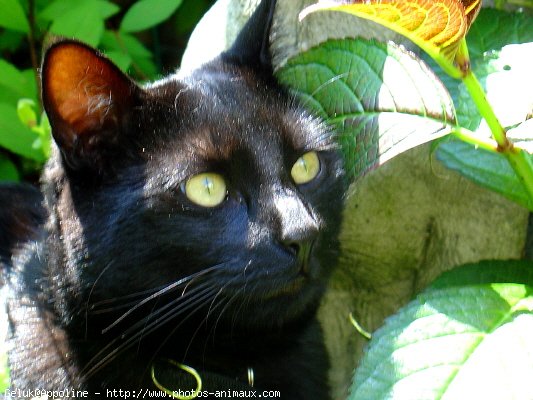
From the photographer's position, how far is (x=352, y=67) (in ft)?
3.88

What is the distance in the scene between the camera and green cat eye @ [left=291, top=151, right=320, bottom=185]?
125 centimetres

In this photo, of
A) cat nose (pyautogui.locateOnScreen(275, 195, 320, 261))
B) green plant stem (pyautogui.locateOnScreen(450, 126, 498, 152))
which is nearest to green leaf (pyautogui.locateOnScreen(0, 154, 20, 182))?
cat nose (pyautogui.locateOnScreen(275, 195, 320, 261))

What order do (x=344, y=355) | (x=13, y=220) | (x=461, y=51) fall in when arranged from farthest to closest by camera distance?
(x=344, y=355) < (x=13, y=220) < (x=461, y=51)

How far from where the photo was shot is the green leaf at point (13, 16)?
1998mm

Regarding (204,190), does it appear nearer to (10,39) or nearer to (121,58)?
(121,58)

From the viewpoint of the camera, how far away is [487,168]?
3.80 ft

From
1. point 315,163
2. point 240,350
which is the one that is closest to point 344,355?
point 240,350

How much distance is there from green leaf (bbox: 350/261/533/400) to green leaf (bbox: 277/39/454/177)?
24 centimetres

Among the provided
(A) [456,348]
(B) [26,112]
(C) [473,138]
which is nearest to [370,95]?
(C) [473,138]

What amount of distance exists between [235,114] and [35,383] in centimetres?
59

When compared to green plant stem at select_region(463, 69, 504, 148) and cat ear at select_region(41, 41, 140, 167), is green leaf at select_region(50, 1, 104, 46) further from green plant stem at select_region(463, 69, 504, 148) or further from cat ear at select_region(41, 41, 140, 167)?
green plant stem at select_region(463, 69, 504, 148)

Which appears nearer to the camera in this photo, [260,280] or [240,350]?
[260,280]

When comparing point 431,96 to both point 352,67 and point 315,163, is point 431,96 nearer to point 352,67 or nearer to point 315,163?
point 352,67

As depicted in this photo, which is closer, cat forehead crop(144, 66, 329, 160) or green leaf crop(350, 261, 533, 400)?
green leaf crop(350, 261, 533, 400)
